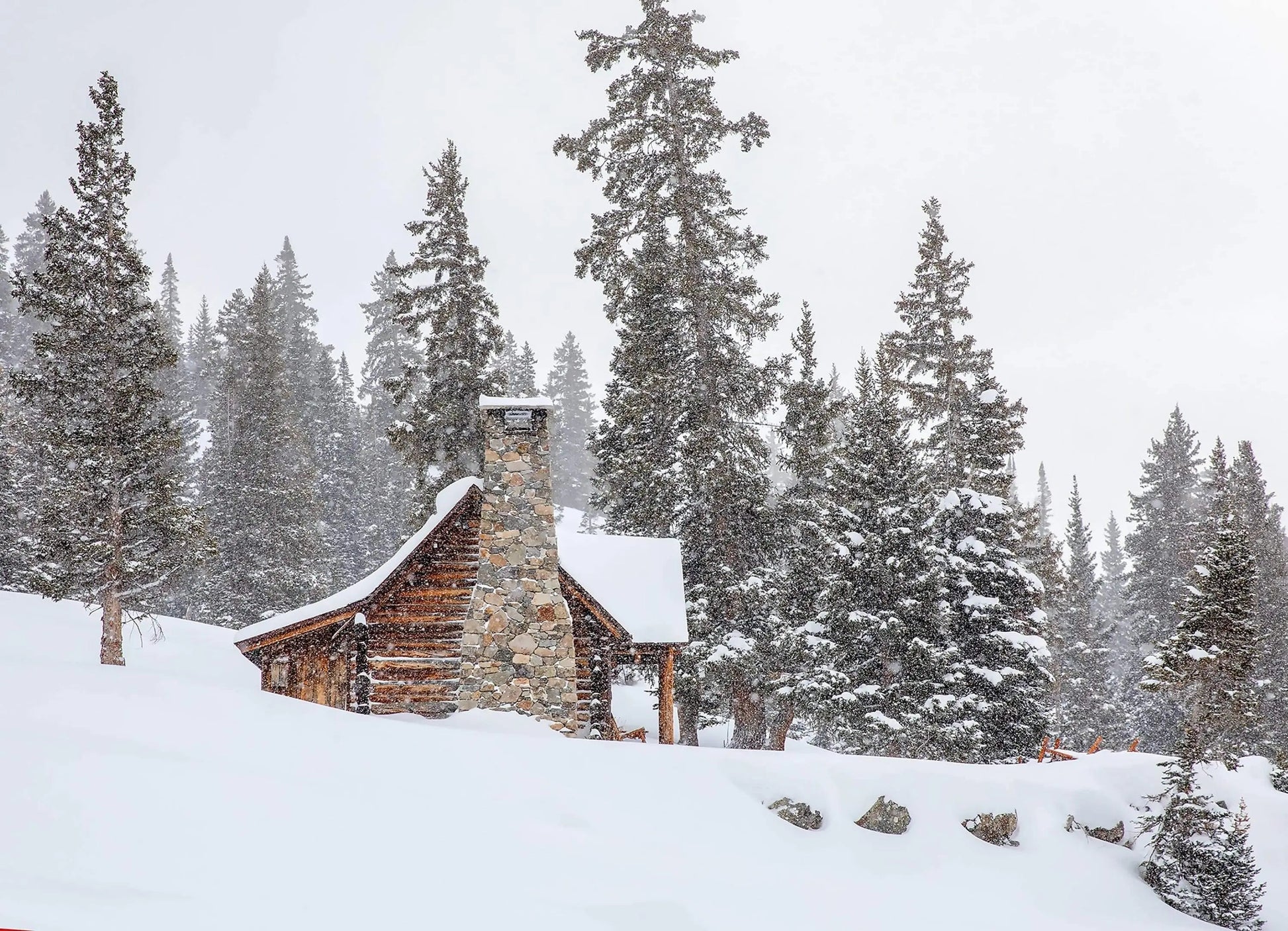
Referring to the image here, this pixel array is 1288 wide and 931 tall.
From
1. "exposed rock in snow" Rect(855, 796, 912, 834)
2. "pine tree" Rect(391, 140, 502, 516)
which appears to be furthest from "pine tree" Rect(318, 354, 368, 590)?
"exposed rock in snow" Rect(855, 796, 912, 834)

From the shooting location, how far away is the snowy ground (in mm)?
5531

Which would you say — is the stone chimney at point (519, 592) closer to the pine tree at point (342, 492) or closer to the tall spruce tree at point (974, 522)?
the tall spruce tree at point (974, 522)

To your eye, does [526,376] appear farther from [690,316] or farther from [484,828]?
[484,828]

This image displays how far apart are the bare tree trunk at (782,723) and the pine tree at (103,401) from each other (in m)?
15.3

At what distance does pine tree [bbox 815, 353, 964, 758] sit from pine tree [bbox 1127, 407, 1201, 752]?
1738cm

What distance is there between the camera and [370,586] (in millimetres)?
15016

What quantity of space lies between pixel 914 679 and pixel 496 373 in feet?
48.0

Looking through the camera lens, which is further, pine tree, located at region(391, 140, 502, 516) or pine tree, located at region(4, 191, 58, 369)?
pine tree, located at region(4, 191, 58, 369)

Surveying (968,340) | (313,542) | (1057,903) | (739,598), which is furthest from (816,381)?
(313,542)

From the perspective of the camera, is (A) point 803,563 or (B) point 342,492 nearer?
(A) point 803,563

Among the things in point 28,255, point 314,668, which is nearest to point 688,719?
point 314,668

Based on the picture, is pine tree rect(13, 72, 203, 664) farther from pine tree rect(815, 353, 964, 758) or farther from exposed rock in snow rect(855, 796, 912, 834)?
pine tree rect(815, 353, 964, 758)

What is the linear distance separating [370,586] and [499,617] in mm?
3743

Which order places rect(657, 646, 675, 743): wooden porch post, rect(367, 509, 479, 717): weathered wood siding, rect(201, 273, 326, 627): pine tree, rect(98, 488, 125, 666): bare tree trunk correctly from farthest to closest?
rect(201, 273, 326, 627): pine tree, rect(657, 646, 675, 743): wooden porch post, rect(98, 488, 125, 666): bare tree trunk, rect(367, 509, 479, 717): weathered wood siding
